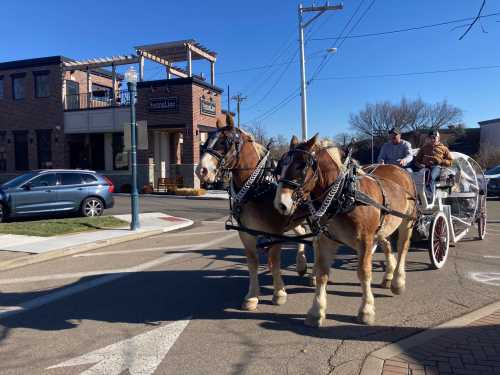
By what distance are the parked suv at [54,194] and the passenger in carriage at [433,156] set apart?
10.9 m

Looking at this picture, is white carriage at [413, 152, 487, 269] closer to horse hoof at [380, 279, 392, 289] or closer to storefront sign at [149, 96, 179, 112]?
horse hoof at [380, 279, 392, 289]

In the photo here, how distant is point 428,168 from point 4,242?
946 cm

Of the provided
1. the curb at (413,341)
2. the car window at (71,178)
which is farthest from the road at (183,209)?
the curb at (413,341)

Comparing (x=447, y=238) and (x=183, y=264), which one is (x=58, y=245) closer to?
(x=183, y=264)

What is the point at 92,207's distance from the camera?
46.4ft

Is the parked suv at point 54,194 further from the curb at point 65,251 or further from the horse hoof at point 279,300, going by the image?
the horse hoof at point 279,300

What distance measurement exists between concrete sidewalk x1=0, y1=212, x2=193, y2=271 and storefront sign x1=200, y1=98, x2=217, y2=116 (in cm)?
1441

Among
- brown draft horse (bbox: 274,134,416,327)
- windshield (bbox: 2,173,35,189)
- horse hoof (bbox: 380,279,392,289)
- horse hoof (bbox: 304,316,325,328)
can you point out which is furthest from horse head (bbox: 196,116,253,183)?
windshield (bbox: 2,173,35,189)

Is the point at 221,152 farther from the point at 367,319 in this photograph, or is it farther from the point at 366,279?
the point at 367,319

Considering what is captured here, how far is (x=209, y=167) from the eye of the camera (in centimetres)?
454

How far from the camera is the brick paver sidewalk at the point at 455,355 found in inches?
135

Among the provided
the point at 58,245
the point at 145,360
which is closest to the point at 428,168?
the point at 145,360

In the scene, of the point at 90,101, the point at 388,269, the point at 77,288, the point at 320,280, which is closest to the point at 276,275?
the point at 320,280

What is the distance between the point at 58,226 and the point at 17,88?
23.5 metres
